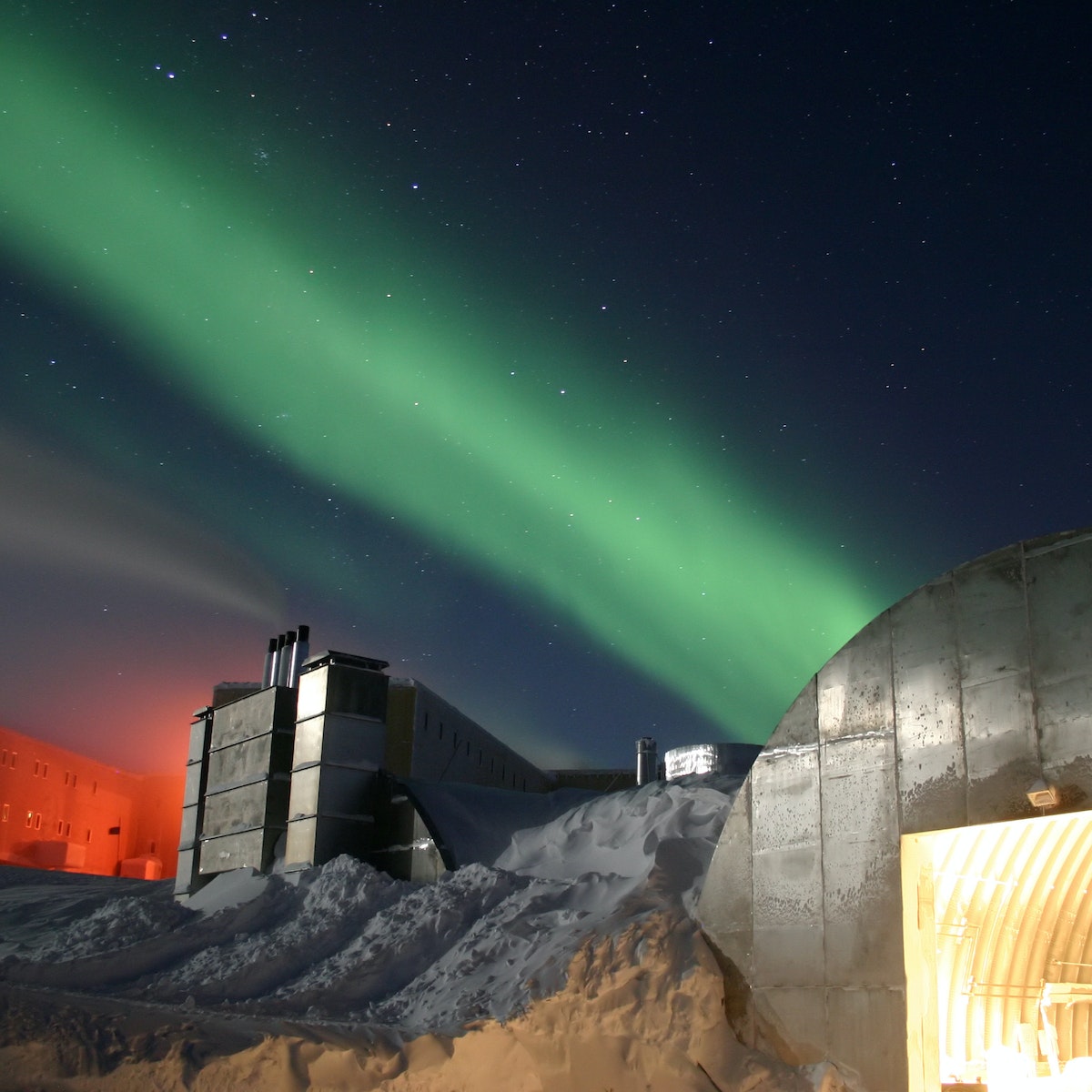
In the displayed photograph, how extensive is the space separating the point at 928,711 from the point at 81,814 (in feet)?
131

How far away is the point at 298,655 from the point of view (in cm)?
2547

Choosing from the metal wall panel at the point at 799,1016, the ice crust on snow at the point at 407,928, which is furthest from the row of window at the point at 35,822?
the metal wall panel at the point at 799,1016

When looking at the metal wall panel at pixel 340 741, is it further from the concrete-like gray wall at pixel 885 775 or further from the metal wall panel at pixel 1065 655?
the metal wall panel at pixel 1065 655

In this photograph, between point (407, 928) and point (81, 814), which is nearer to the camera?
point (407, 928)

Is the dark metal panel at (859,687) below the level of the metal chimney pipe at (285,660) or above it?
below

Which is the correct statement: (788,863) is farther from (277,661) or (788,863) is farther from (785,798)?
(277,661)

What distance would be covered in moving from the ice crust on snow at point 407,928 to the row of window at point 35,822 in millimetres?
18136

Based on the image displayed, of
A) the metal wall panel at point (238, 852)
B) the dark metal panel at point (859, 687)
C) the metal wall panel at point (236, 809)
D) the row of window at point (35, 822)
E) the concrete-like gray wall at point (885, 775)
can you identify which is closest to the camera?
the concrete-like gray wall at point (885, 775)

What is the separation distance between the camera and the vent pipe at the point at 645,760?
2894cm

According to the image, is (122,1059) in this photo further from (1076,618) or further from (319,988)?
(1076,618)

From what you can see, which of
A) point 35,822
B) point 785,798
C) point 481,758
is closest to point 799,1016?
point 785,798

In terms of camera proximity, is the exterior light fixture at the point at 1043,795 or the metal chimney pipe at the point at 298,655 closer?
the exterior light fixture at the point at 1043,795

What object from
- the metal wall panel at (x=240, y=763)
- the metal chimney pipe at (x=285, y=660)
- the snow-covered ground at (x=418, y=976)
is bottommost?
the snow-covered ground at (x=418, y=976)

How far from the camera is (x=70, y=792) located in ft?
137
